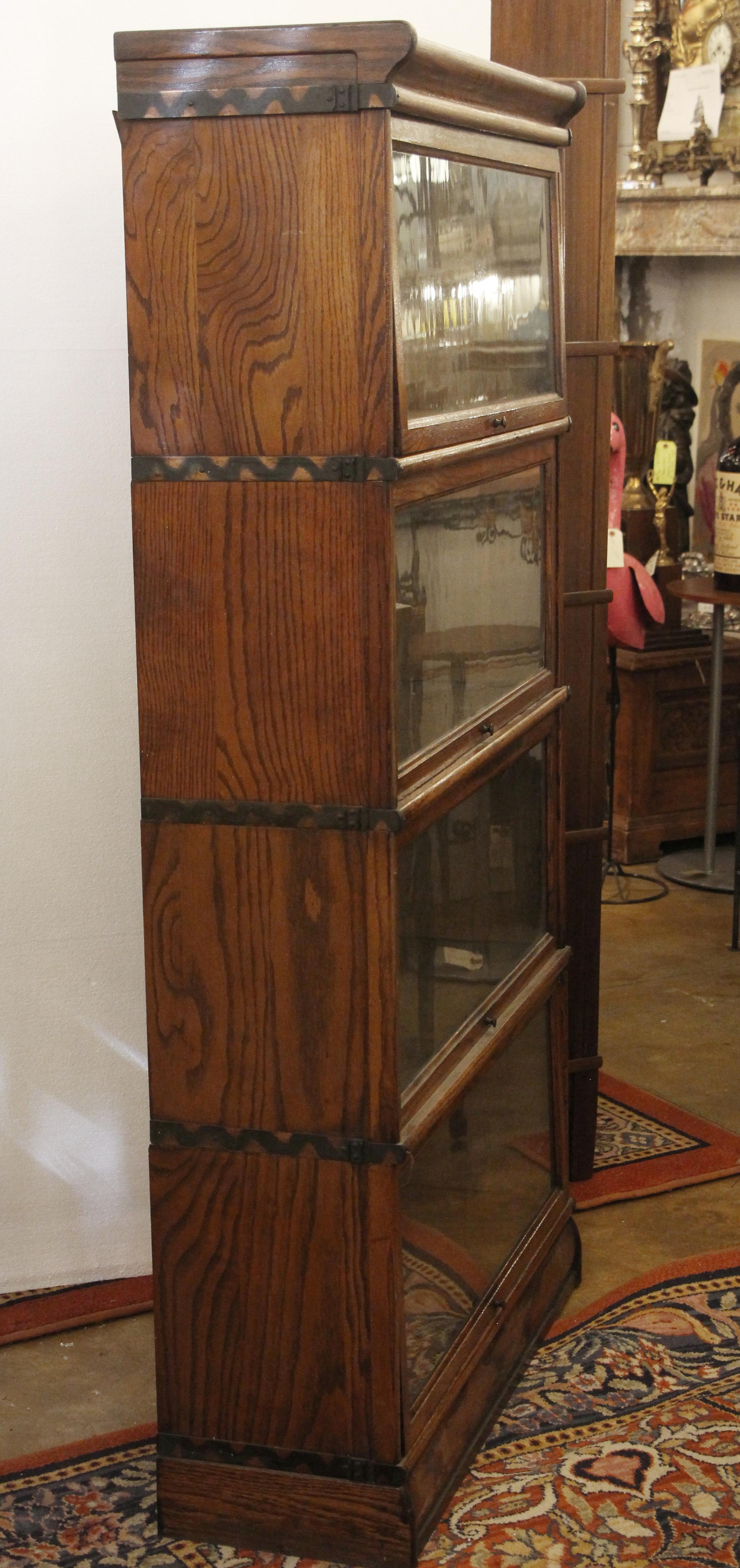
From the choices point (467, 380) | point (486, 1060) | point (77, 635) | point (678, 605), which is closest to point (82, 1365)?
point (486, 1060)

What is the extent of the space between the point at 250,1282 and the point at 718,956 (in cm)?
277

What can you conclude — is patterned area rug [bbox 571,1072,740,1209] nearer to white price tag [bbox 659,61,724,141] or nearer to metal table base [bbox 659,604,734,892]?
metal table base [bbox 659,604,734,892]

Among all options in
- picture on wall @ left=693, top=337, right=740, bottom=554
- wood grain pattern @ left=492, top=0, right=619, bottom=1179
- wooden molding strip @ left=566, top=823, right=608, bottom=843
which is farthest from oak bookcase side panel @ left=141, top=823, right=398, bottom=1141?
picture on wall @ left=693, top=337, right=740, bottom=554

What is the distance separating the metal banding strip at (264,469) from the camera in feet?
6.59

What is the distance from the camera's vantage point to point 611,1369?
280 centimetres

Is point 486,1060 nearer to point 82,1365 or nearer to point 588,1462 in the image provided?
point 588,1462

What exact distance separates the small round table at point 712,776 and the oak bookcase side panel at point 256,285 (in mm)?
3150

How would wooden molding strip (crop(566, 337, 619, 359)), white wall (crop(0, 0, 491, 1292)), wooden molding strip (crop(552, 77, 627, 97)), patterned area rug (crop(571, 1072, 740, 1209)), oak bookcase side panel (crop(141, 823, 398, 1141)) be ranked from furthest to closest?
patterned area rug (crop(571, 1072, 740, 1209)), wooden molding strip (crop(566, 337, 619, 359)), wooden molding strip (crop(552, 77, 627, 97)), white wall (crop(0, 0, 491, 1292)), oak bookcase side panel (crop(141, 823, 398, 1141))

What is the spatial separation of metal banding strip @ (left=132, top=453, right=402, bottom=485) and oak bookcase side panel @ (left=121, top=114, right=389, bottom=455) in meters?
0.01

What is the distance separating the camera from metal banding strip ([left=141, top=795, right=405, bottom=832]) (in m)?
2.11

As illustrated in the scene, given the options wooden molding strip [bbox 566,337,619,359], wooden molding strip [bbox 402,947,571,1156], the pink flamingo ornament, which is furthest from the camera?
the pink flamingo ornament

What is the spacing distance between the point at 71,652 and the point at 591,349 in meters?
1.15

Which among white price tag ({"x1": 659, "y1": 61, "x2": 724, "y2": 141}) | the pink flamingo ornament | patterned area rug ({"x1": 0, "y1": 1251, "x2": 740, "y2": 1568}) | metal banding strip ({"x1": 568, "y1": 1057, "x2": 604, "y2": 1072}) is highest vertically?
white price tag ({"x1": 659, "y1": 61, "x2": 724, "y2": 141})

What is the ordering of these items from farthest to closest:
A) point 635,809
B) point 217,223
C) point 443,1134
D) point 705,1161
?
1. point 635,809
2. point 705,1161
3. point 443,1134
4. point 217,223
